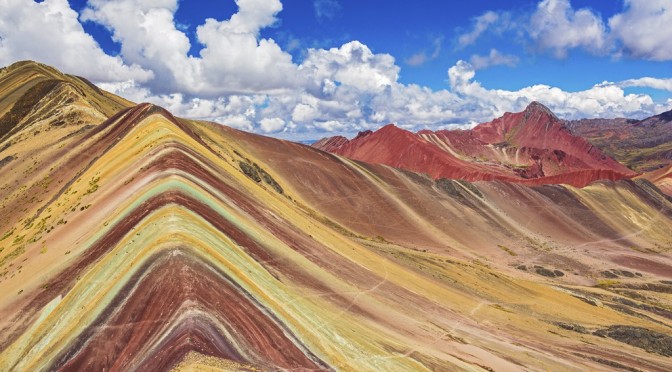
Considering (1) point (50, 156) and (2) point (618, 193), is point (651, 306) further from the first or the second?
(2) point (618, 193)

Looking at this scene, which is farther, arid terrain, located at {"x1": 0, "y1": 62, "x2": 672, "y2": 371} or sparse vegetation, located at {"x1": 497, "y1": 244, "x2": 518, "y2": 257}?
sparse vegetation, located at {"x1": 497, "y1": 244, "x2": 518, "y2": 257}

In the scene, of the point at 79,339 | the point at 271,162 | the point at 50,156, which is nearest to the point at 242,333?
the point at 79,339

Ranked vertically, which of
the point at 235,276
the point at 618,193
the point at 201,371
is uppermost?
the point at 618,193

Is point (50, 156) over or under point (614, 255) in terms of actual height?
under

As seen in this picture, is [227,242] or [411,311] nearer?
[227,242]

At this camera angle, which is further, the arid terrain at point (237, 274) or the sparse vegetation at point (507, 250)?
the sparse vegetation at point (507, 250)

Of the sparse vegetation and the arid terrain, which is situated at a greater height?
the sparse vegetation

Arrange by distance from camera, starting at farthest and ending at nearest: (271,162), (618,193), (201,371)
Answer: (618,193), (271,162), (201,371)

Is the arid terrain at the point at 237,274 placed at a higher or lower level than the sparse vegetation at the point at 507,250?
lower
